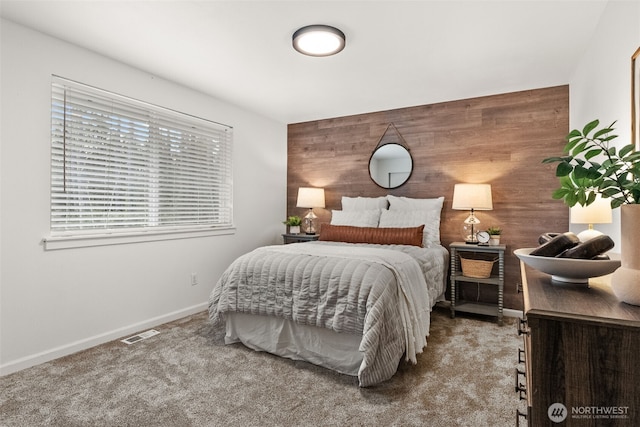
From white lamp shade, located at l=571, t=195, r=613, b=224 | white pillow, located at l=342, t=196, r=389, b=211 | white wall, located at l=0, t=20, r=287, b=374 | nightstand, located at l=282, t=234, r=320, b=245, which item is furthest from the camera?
nightstand, located at l=282, t=234, r=320, b=245

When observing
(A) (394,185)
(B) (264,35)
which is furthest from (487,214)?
(B) (264,35)

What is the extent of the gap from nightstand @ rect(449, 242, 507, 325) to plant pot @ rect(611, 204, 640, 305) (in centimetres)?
257

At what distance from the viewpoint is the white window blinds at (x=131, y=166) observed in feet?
8.59

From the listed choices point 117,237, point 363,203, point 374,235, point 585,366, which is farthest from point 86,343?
point 585,366

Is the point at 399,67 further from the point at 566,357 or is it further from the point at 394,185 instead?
the point at 566,357

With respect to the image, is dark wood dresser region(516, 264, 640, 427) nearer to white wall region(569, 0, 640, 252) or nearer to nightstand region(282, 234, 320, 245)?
white wall region(569, 0, 640, 252)

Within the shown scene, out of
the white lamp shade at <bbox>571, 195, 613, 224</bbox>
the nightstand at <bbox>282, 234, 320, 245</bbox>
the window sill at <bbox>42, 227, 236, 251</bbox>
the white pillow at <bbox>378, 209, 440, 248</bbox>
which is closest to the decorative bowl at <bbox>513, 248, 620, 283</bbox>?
the white lamp shade at <bbox>571, 195, 613, 224</bbox>

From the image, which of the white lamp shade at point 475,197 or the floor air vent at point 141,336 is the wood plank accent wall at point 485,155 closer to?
the white lamp shade at point 475,197

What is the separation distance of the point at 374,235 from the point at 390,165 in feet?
3.65

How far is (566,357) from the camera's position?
807 millimetres

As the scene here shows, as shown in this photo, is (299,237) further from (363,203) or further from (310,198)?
(363,203)

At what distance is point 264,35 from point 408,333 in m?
2.32

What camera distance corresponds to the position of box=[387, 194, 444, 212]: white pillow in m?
3.88

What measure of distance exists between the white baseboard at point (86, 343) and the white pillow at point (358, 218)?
1.92 m
